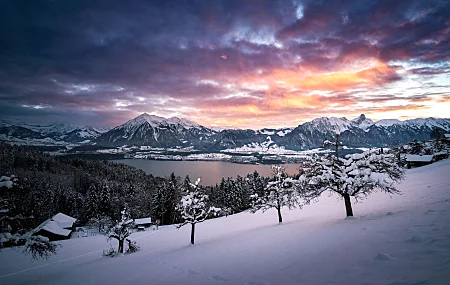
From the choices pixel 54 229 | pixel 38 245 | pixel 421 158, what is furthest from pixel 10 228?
pixel 421 158

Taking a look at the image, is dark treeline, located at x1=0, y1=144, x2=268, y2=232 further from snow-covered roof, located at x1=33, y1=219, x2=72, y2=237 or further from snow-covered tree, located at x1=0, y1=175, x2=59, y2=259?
snow-covered tree, located at x1=0, y1=175, x2=59, y2=259

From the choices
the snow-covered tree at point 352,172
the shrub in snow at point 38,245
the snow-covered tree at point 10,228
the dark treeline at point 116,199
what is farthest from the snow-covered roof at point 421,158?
the snow-covered tree at point 10,228

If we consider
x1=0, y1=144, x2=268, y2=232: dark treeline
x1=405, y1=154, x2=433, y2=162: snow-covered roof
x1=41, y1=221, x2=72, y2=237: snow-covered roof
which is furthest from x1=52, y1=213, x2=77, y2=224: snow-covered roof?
x1=405, y1=154, x2=433, y2=162: snow-covered roof

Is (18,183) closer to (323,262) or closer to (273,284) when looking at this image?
(273,284)

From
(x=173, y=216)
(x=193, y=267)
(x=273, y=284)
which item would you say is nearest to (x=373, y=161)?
(x=273, y=284)

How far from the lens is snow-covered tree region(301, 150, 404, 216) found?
1305 centimetres

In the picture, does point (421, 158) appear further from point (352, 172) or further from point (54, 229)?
point (54, 229)

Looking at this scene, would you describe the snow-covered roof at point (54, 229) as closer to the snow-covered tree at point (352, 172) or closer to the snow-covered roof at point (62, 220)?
the snow-covered roof at point (62, 220)

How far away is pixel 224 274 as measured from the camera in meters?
8.53

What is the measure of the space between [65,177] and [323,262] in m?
123

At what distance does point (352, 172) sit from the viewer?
13.1 meters

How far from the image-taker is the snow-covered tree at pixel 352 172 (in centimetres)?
1305

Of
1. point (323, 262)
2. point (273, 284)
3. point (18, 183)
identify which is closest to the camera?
point (273, 284)

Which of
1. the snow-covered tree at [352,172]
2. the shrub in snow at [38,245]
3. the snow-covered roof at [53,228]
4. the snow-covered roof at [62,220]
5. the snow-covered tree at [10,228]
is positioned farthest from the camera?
the snow-covered roof at [62,220]
